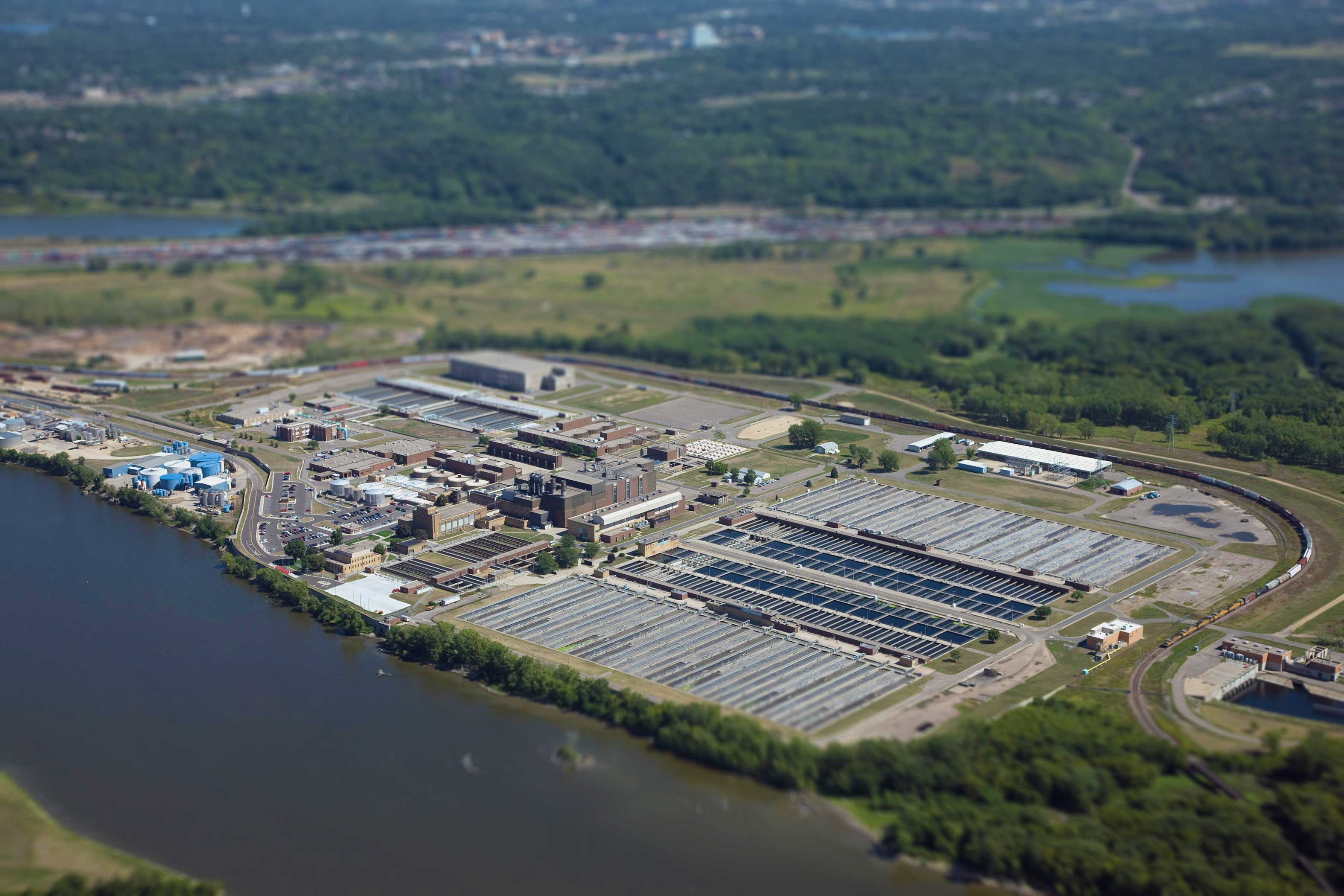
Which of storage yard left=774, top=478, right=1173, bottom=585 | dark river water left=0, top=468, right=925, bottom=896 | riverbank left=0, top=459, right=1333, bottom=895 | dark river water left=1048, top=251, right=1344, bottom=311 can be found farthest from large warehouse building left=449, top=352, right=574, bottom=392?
dark river water left=1048, top=251, right=1344, bottom=311

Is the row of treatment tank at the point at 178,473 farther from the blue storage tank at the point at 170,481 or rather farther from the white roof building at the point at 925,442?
the white roof building at the point at 925,442

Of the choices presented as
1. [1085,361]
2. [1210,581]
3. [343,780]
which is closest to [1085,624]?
[1210,581]

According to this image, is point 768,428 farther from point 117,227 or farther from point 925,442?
point 117,227

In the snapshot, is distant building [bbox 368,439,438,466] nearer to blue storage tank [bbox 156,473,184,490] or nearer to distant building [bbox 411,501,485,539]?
distant building [bbox 411,501,485,539]

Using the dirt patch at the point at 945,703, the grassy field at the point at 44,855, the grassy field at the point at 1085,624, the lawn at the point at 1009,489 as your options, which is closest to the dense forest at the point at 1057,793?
the dirt patch at the point at 945,703

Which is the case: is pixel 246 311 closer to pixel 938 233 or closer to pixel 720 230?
pixel 720 230

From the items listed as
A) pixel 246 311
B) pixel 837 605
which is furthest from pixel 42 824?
pixel 246 311
